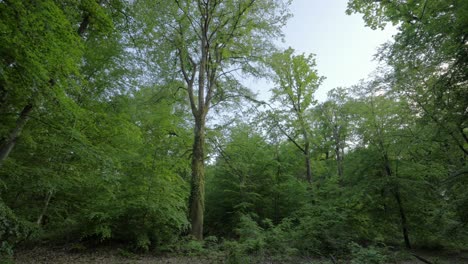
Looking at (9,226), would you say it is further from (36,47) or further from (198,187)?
(198,187)

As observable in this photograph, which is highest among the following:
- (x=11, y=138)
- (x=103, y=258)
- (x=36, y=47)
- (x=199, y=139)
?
(x=199, y=139)

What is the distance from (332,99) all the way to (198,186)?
13.8m

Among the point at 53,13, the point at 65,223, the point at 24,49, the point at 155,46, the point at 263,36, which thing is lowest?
the point at 65,223

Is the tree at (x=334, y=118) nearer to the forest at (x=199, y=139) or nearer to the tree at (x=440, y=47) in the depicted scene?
the forest at (x=199, y=139)

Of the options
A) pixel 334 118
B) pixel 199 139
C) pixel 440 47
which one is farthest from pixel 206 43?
pixel 334 118

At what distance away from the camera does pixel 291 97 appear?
15.2 metres

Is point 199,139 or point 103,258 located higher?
point 199,139

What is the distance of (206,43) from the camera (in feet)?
35.3

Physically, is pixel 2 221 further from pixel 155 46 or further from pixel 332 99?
pixel 332 99

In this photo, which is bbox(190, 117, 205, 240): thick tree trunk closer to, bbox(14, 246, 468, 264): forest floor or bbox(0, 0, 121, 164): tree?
bbox(14, 246, 468, 264): forest floor

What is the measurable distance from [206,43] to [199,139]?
4255mm

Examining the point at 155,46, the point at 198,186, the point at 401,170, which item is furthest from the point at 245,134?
the point at 401,170

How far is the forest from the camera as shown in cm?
486

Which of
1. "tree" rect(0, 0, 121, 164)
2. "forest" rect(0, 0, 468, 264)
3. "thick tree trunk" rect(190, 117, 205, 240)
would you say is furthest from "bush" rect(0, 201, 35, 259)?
"thick tree trunk" rect(190, 117, 205, 240)
